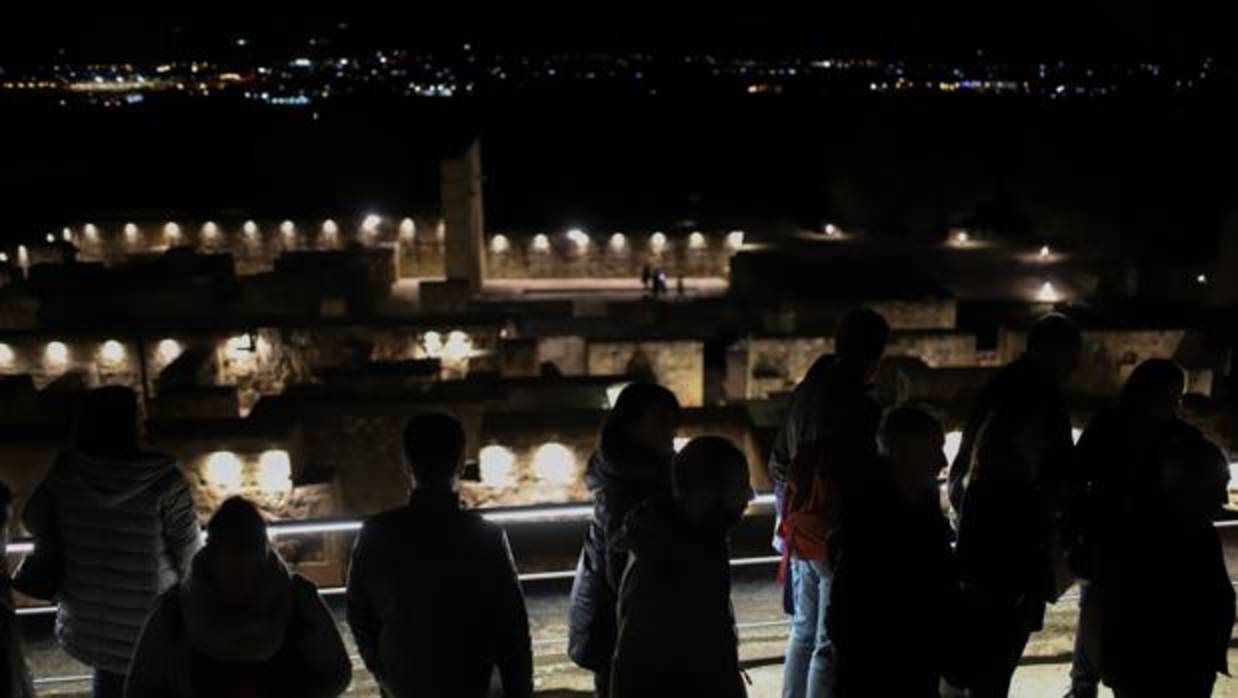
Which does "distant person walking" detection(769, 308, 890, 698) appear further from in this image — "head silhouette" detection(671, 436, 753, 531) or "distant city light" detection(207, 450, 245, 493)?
"distant city light" detection(207, 450, 245, 493)

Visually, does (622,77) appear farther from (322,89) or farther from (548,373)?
(548,373)

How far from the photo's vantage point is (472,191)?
29328mm

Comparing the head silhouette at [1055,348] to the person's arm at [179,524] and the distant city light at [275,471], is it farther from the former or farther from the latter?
the distant city light at [275,471]

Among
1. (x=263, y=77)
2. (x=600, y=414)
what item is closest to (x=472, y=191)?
(x=600, y=414)

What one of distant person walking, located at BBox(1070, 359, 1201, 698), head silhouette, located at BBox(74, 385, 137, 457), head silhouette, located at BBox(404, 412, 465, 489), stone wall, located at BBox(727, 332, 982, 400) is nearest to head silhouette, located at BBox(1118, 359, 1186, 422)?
distant person walking, located at BBox(1070, 359, 1201, 698)

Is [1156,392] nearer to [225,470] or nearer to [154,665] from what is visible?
[154,665]

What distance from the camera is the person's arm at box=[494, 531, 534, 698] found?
11.0 ft

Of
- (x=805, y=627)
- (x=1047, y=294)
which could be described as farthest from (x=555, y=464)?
(x=1047, y=294)

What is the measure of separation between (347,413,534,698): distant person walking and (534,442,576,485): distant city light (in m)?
10.4

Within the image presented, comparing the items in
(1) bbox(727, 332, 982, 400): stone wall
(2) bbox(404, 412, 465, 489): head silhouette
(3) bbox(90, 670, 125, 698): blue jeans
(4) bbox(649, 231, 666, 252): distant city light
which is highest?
(4) bbox(649, 231, 666, 252): distant city light

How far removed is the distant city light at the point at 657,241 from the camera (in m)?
31.2

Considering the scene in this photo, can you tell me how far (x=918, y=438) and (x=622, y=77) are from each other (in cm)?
13883

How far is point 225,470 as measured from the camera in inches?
534

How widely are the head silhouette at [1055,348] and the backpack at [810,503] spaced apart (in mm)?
1062
